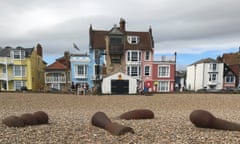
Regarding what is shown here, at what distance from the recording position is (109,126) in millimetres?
5484

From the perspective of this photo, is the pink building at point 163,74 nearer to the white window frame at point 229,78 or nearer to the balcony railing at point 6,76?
the white window frame at point 229,78

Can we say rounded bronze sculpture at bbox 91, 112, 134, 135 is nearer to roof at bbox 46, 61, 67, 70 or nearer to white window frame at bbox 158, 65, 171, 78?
white window frame at bbox 158, 65, 171, 78

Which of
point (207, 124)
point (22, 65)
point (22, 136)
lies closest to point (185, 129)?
point (207, 124)

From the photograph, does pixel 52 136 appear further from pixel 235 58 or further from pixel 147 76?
pixel 235 58

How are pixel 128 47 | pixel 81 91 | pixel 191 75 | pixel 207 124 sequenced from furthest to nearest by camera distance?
pixel 191 75 → pixel 128 47 → pixel 81 91 → pixel 207 124

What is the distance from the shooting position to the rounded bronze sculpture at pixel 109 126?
5081 millimetres

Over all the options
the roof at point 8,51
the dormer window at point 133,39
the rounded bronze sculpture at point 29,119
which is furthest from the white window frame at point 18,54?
the rounded bronze sculpture at point 29,119

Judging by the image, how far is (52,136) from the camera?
5.05 metres

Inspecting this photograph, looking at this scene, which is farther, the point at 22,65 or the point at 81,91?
the point at 22,65

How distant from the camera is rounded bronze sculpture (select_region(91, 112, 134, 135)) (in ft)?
16.7

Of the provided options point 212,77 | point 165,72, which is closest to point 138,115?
point 165,72

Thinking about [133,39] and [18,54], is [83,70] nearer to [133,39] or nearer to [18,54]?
[133,39]

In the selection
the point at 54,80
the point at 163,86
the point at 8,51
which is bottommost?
the point at 163,86

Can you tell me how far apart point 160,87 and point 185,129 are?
26160 millimetres
